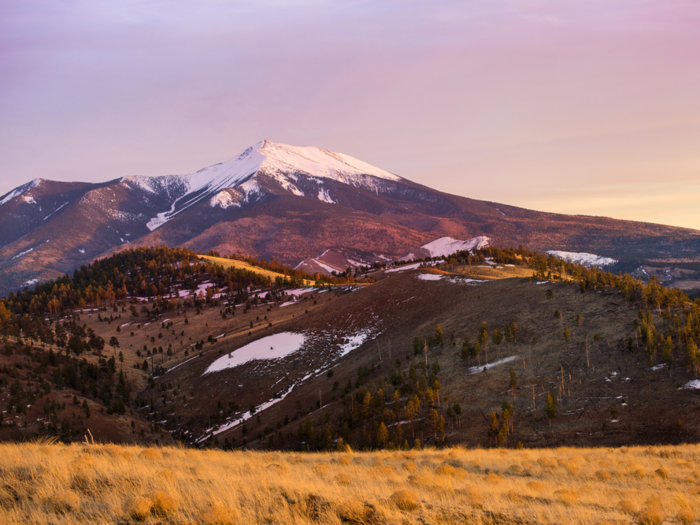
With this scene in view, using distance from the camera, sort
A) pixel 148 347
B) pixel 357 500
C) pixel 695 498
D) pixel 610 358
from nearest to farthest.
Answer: pixel 357 500 < pixel 695 498 < pixel 610 358 < pixel 148 347

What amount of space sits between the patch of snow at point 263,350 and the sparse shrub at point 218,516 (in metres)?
81.6

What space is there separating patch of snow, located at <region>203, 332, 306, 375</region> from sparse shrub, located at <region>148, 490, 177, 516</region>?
80.8 metres

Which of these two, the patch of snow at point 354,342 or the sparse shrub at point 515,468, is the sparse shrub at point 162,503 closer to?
the sparse shrub at point 515,468

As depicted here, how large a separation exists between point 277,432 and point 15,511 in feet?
160

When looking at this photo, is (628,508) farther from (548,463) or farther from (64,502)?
(64,502)

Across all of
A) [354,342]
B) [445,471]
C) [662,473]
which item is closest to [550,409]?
[662,473]

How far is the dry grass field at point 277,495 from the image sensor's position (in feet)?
35.3

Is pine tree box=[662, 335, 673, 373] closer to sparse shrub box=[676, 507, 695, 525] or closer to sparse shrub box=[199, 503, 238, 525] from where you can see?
sparse shrub box=[676, 507, 695, 525]

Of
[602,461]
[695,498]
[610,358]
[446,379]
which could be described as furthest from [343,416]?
[695,498]

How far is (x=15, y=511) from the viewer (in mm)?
10500

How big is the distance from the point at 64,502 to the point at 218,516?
14.1 ft

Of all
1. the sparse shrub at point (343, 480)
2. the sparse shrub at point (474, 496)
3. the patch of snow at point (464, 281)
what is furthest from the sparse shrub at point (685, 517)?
the patch of snow at point (464, 281)

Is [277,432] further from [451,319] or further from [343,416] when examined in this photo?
[451,319]

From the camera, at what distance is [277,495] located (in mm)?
11938
